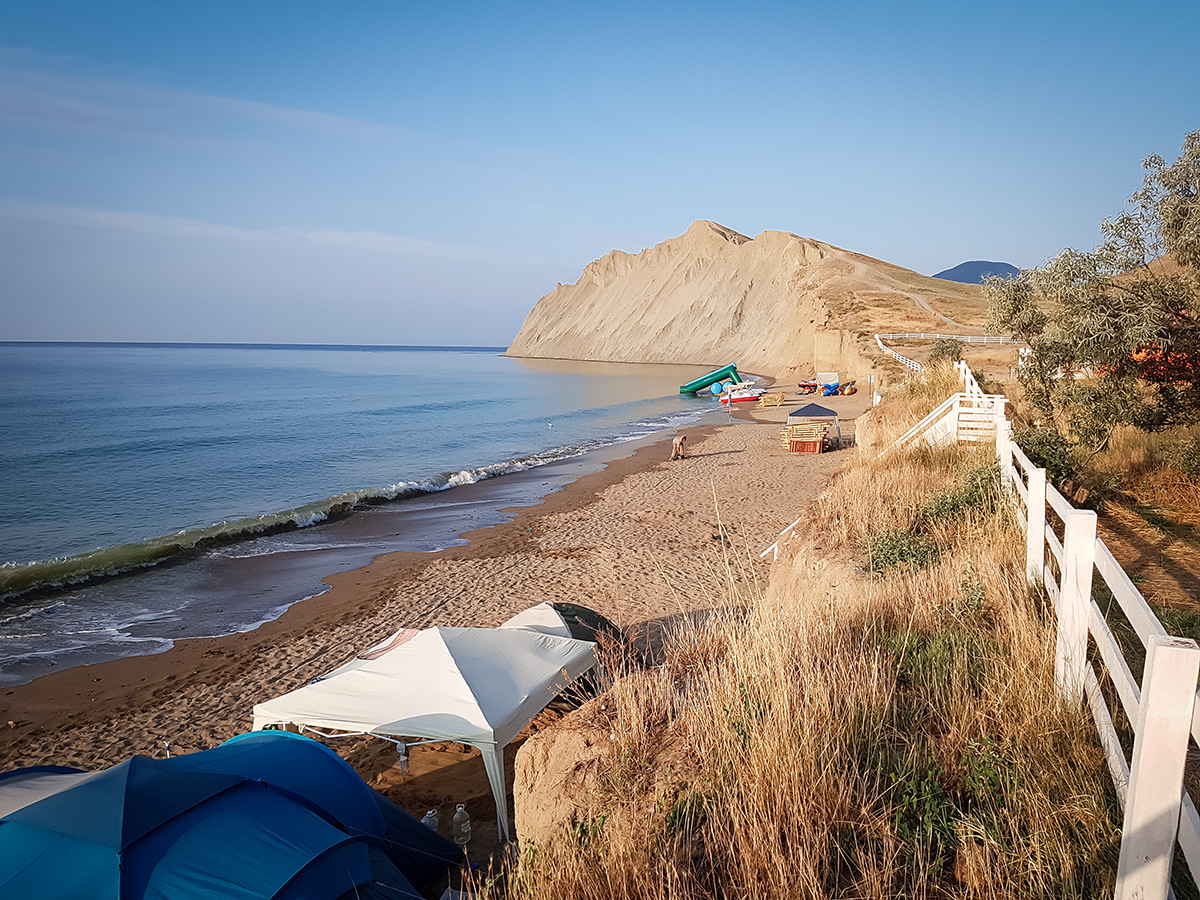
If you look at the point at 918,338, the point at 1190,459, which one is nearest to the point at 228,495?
the point at 1190,459

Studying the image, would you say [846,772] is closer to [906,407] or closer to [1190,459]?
[1190,459]

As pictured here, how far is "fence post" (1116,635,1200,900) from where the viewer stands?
6.85 ft

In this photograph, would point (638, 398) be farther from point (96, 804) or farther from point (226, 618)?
point (96, 804)

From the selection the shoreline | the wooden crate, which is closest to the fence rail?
the wooden crate

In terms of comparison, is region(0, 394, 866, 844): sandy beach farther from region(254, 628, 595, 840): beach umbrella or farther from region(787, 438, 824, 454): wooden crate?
region(787, 438, 824, 454): wooden crate

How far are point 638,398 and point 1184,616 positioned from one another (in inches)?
2197

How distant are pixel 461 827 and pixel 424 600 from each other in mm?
6938

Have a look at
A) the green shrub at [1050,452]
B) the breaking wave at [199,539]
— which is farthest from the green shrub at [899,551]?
the breaking wave at [199,539]

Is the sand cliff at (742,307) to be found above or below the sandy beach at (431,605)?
above

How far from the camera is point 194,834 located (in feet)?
14.9

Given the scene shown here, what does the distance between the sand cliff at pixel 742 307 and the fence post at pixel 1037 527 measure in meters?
39.7

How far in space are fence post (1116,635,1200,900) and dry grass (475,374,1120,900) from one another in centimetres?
32

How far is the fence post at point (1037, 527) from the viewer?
5.23 meters

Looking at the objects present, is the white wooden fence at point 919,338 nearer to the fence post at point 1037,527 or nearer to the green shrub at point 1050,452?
the green shrub at point 1050,452
